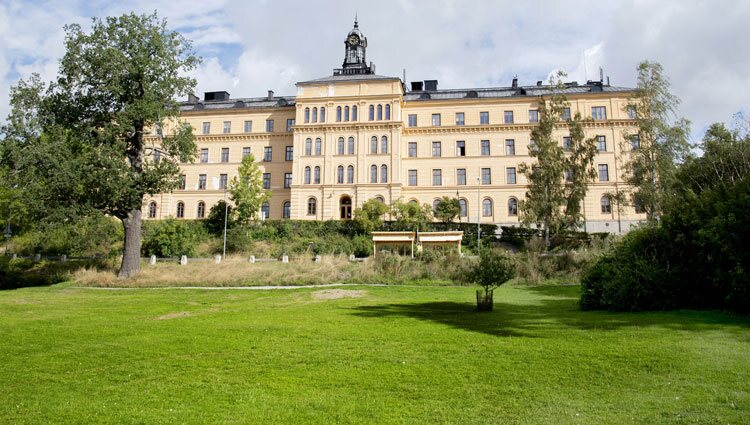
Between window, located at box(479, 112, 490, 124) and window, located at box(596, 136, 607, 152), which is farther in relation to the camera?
window, located at box(479, 112, 490, 124)

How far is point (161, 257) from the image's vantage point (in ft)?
120

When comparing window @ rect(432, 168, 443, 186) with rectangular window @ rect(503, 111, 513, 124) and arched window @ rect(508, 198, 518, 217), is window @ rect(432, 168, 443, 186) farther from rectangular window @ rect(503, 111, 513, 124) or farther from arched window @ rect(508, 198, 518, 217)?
rectangular window @ rect(503, 111, 513, 124)

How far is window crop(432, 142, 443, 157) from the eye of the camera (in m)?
57.0

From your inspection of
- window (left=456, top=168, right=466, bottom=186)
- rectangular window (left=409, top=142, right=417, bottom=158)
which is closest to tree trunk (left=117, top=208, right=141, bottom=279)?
rectangular window (left=409, top=142, right=417, bottom=158)

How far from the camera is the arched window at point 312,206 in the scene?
178 ft

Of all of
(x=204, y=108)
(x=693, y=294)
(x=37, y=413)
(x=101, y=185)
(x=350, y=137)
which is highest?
(x=204, y=108)

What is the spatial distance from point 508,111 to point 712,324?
4682 centimetres

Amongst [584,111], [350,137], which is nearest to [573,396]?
[350,137]

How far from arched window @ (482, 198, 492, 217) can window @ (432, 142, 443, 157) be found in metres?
7.56

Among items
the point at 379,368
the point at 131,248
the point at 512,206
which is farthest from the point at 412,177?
the point at 379,368

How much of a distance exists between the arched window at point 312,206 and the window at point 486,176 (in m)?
19.0

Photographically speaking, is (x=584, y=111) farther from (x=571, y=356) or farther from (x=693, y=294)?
(x=571, y=356)

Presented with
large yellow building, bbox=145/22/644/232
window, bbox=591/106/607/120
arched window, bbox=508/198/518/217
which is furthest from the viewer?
arched window, bbox=508/198/518/217

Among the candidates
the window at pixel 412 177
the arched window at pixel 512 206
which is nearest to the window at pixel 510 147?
the arched window at pixel 512 206
